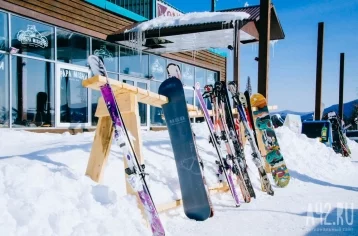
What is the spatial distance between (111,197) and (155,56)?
10014 millimetres

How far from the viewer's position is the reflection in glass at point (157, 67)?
39.5 feet

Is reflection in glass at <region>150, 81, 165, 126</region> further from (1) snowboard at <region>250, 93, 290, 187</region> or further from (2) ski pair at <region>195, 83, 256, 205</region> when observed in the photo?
(2) ski pair at <region>195, 83, 256, 205</region>

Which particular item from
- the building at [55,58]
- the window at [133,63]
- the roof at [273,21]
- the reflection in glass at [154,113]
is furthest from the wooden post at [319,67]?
the building at [55,58]

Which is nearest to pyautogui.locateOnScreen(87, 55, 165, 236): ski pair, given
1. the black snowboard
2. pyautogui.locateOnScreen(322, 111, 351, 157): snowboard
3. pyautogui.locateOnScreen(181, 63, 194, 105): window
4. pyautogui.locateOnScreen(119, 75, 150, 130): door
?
the black snowboard

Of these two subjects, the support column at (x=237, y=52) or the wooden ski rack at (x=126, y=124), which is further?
the support column at (x=237, y=52)

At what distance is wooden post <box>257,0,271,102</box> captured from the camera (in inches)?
307

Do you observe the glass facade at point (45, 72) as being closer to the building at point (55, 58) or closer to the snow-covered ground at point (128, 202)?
the building at point (55, 58)

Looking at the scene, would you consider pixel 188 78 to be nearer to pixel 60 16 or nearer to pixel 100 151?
pixel 60 16

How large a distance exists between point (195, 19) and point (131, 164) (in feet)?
22.8

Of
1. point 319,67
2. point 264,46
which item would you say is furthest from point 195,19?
point 319,67

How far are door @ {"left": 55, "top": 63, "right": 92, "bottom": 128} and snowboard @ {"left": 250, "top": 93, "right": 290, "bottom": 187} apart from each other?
5.46 meters

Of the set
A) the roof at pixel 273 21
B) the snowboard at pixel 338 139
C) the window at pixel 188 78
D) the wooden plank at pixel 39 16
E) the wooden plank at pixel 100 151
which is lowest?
the snowboard at pixel 338 139

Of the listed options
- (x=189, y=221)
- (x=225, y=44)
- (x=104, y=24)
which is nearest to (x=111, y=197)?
(x=189, y=221)

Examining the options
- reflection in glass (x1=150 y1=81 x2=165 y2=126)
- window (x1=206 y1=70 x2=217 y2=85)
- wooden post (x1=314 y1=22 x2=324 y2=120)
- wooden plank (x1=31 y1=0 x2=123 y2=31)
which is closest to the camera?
wooden plank (x1=31 y1=0 x2=123 y2=31)
